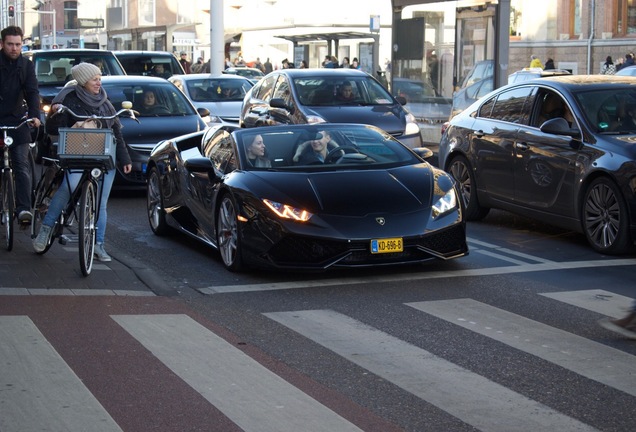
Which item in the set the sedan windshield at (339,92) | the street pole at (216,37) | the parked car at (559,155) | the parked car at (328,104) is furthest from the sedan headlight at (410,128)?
the street pole at (216,37)

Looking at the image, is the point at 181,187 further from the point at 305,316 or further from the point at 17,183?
the point at 305,316

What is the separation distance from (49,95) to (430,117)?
795 centimetres

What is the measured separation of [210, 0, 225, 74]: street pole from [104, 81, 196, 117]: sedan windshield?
10923 mm

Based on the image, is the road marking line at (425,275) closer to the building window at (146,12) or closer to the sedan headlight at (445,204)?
the sedan headlight at (445,204)

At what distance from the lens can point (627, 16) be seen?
44.2 m

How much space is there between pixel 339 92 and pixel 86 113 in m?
8.99

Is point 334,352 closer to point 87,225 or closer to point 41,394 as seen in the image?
point 41,394

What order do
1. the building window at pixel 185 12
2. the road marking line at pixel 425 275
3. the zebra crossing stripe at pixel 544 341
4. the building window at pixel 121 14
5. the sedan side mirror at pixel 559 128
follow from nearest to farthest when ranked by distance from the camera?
the zebra crossing stripe at pixel 544 341 → the road marking line at pixel 425 275 → the sedan side mirror at pixel 559 128 → the building window at pixel 185 12 → the building window at pixel 121 14

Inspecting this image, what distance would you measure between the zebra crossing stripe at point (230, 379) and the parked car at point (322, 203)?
166 cm

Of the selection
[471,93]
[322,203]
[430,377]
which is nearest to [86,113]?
[322,203]

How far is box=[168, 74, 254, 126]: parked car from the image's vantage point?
22984 millimetres

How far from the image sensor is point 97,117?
9992 mm

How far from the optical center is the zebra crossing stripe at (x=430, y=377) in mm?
5609

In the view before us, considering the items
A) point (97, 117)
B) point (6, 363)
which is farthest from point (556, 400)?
point (97, 117)
